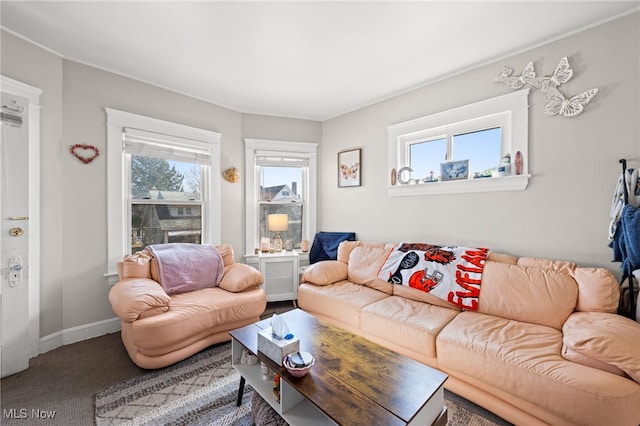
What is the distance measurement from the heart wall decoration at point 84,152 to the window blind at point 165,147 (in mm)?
253

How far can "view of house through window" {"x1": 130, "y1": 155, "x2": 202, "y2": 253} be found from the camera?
2896 mm

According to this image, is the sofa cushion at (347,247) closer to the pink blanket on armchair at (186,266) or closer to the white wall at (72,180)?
the pink blanket on armchair at (186,266)

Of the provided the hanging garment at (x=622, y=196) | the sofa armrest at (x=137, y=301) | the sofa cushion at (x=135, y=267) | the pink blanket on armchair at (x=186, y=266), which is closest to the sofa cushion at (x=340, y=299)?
the pink blanket on armchair at (x=186, y=266)

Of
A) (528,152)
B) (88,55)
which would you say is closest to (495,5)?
(528,152)

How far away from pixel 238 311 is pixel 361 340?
1.26 metres

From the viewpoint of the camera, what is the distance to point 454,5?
5.76 feet

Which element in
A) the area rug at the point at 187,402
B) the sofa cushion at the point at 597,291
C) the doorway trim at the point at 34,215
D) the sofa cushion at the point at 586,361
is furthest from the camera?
the doorway trim at the point at 34,215

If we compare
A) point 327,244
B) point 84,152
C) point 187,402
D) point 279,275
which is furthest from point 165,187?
point 187,402

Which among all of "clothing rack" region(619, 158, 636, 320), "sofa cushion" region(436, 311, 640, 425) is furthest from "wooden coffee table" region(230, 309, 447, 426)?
"clothing rack" region(619, 158, 636, 320)

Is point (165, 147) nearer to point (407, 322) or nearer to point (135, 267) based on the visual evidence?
point (135, 267)

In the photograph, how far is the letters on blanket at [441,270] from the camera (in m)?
2.20

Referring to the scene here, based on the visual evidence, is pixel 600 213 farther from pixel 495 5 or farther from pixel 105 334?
pixel 105 334

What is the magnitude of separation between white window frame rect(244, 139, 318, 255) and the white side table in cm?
35

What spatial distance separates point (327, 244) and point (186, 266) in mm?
1742
